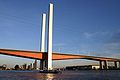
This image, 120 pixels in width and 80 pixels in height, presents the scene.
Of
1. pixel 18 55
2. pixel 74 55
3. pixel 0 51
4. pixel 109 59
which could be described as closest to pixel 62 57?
pixel 74 55

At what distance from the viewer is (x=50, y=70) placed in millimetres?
66250

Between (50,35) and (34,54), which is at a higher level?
(50,35)

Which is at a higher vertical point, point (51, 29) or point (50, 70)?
point (51, 29)

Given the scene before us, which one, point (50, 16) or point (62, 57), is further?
point (62, 57)

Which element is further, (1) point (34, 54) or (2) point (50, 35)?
(1) point (34, 54)

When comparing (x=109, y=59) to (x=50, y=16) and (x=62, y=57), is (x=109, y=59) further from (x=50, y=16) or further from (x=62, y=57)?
(x=50, y=16)

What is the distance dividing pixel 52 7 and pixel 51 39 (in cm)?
1096

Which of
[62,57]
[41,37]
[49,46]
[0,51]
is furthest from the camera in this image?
[41,37]

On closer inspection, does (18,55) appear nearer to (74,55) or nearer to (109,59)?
(74,55)

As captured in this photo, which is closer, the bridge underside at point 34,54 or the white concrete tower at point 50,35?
the bridge underside at point 34,54

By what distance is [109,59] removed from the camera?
343 feet

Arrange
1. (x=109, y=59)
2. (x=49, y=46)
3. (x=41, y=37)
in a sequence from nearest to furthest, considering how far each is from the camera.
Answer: (x=49, y=46) < (x=41, y=37) < (x=109, y=59)

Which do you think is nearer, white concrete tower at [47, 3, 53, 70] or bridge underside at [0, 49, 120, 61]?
bridge underside at [0, 49, 120, 61]

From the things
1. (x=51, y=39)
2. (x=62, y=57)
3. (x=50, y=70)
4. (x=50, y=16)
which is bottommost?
(x=50, y=70)
